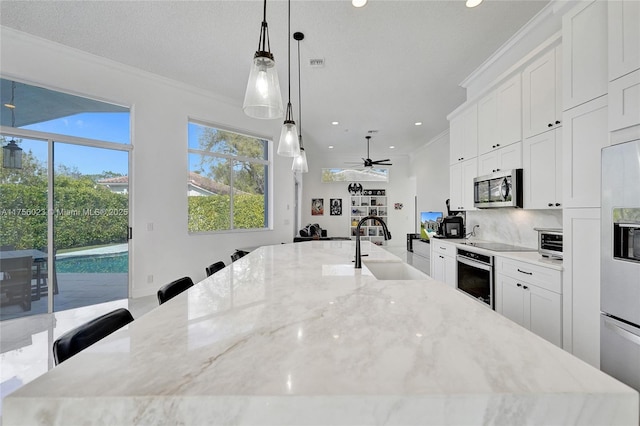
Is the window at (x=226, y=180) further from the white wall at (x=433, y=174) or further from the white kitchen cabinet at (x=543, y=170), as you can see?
the white kitchen cabinet at (x=543, y=170)

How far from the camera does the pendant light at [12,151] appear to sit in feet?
10.2

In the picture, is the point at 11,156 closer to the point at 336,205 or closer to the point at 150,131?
the point at 150,131

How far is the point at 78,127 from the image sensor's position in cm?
359

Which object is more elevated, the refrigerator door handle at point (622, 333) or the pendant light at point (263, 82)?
the pendant light at point (263, 82)

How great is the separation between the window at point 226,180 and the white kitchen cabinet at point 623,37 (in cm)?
493

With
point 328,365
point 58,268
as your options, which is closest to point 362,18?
point 328,365

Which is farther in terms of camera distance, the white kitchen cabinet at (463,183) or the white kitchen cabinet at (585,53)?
the white kitchen cabinet at (463,183)

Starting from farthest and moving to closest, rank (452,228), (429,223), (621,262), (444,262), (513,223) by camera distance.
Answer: (429,223), (452,228), (444,262), (513,223), (621,262)

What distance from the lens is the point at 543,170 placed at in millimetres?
2648

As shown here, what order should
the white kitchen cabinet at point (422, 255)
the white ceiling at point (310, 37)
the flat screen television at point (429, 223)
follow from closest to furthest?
the white ceiling at point (310, 37) < the white kitchen cabinet at point (422, 255) < the flat screen television at point (429, 223)

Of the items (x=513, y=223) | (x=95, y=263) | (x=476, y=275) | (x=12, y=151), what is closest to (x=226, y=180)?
(x=95, y=263)

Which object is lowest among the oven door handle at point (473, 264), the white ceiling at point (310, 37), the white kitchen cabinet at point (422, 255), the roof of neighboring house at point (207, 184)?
the white kitchen cabinet at point (422, 255)

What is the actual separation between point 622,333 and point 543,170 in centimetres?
162

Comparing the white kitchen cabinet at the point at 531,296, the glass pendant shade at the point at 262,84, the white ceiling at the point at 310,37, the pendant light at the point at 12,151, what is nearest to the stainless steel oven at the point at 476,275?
the white kitchen cabinet at the point at 531,296
